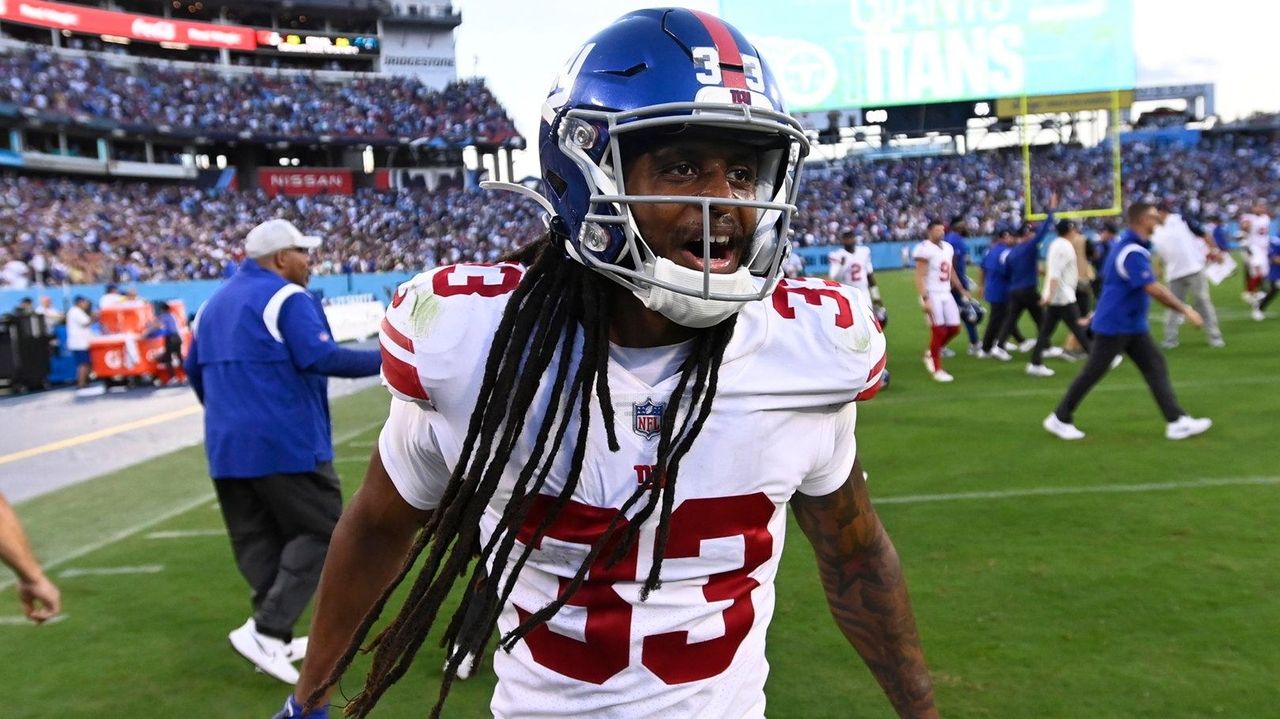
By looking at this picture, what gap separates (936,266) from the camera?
1144 centimetres

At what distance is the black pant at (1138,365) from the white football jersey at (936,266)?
147 inches

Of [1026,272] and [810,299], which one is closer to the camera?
[810,299]

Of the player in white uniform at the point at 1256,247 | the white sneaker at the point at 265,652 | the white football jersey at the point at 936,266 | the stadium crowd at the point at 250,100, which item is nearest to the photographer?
the white sneaker at the point at 265,652

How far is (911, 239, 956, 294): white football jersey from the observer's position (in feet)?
37.2

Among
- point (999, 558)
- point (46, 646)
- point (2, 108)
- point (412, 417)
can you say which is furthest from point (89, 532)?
point (2, 108)

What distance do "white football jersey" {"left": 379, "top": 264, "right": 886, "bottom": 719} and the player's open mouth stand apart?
0.16 metres

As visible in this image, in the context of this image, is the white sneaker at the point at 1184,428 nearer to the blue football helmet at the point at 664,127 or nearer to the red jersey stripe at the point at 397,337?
the blue football helmet at the point at 664,127

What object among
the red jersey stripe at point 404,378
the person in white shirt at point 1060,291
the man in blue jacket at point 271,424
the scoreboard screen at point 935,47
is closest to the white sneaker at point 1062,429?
the person in white shirt at point 1060,291

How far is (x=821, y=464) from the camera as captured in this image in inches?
70.8

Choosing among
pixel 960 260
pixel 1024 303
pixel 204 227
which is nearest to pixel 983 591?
pixel 1024 303

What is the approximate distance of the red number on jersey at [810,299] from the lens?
1.76m

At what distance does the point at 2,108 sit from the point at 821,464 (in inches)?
1658

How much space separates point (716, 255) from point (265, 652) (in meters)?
3.60

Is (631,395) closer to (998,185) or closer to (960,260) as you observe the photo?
(960,260)
